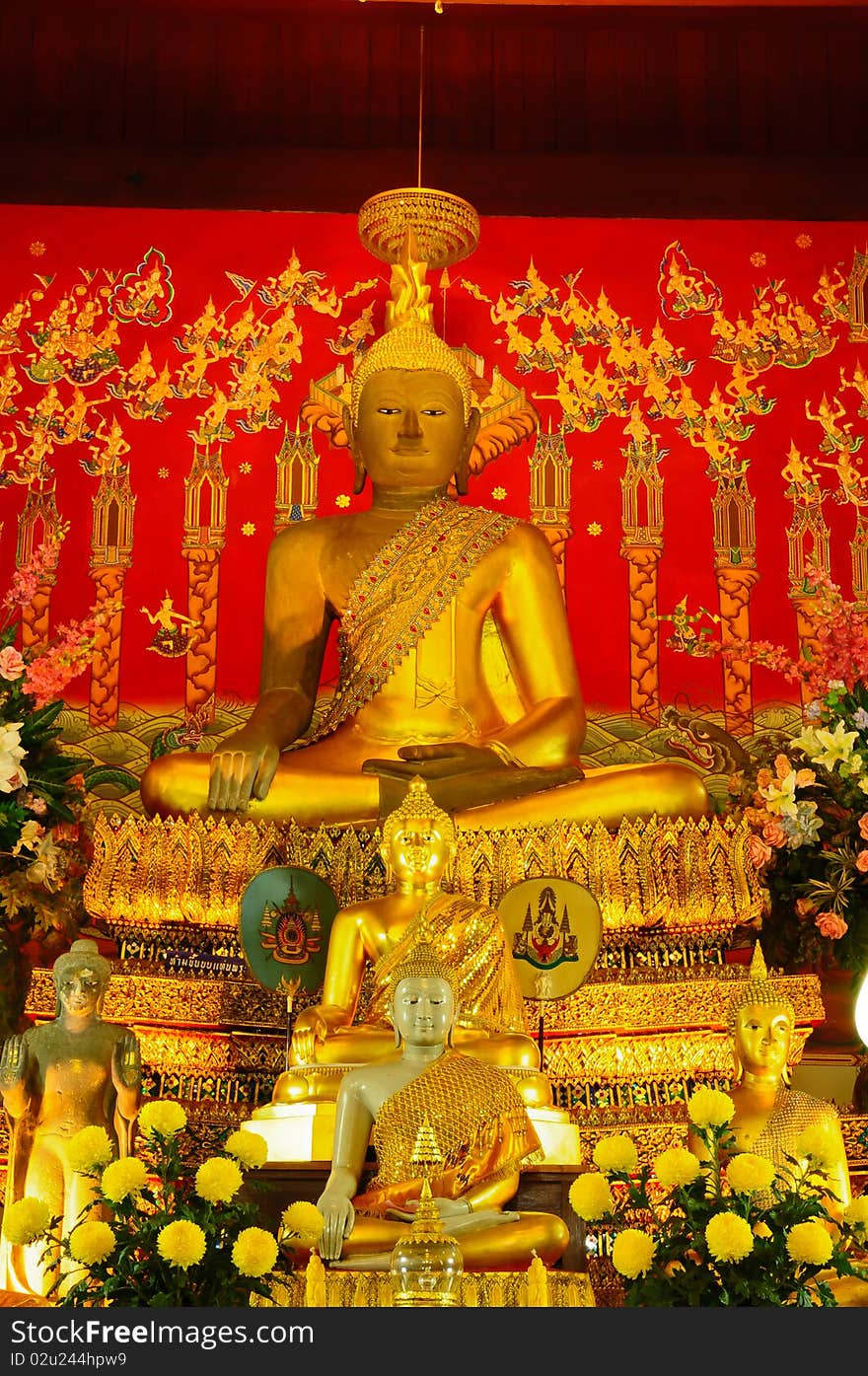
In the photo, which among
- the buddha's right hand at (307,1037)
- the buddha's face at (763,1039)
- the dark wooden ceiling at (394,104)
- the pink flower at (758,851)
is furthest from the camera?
the dark wooden ceiling at (394,104)

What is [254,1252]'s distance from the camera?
2.42 m

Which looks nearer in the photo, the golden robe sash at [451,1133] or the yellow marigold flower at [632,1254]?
the yellow marigold flower at [632,1254]

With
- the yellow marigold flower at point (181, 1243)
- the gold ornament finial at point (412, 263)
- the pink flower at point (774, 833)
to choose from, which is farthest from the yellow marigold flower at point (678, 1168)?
the gold ornament finial at point (412, 263)

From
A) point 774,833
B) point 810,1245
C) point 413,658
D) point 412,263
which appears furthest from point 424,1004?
point 412,263

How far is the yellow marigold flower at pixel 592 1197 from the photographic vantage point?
264 cm

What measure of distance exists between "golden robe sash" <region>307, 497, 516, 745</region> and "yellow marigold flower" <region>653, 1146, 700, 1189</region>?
8.56ft

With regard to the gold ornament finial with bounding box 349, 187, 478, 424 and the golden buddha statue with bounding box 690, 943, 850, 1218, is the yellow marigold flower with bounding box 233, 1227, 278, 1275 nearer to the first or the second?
the golden buddha statue with bounding box 690, 943, 850, 1218

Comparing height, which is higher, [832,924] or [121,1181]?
[832,924]

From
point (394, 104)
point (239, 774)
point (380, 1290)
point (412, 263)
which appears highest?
point (394, 104)

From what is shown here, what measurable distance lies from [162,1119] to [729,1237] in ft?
2.64

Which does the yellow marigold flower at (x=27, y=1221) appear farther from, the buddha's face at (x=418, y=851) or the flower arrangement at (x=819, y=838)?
the flower arrangement at (x=819, y=838)

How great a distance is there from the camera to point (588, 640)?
5.91m

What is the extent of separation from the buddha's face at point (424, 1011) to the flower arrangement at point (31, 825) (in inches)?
57.8

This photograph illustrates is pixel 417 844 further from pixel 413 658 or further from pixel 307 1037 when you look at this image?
pixel 413 658
